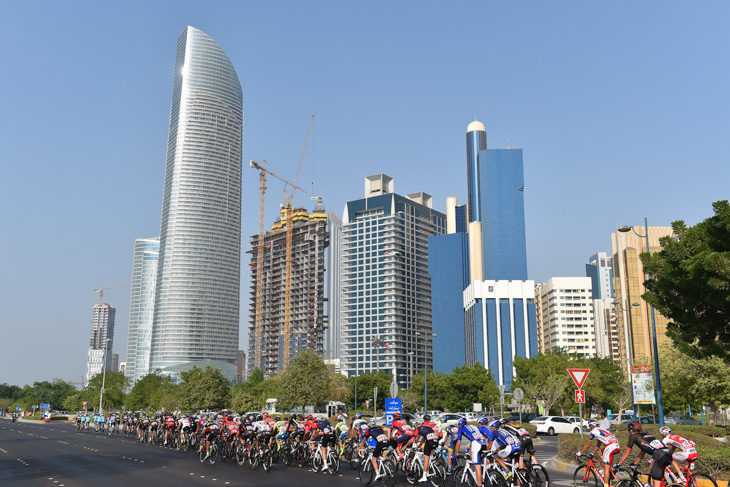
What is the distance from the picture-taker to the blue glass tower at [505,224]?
19212 cm

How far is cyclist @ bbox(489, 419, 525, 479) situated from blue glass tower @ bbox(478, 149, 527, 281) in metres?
179

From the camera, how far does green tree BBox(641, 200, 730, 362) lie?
703 inches

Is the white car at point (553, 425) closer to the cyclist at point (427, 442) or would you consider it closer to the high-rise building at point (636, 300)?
the cyclist at point (427, 442)

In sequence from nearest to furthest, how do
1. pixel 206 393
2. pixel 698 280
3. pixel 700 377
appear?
pixel 698 280
pixel 700 377
pixel 206 393

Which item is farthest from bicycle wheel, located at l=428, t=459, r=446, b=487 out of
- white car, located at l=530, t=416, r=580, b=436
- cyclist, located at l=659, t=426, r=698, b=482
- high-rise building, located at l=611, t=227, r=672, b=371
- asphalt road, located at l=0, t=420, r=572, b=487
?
high-rise building, located at l=611, t=227, r=672, b=371

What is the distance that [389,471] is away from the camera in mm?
16875

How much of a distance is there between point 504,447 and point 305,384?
4934 cm

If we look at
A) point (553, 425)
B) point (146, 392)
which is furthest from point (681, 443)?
point (146, 392)

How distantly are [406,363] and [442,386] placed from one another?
99344 millimetres

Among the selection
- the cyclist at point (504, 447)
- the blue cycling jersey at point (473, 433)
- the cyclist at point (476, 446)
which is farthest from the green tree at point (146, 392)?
the cyclist at point (504, 447)

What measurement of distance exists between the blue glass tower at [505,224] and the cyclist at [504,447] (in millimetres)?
179303

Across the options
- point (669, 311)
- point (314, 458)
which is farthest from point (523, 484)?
point (669, 311)

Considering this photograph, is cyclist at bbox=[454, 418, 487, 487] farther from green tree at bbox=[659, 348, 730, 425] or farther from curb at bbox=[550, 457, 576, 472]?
green tree at bbox=[659, 348, 730, 425]

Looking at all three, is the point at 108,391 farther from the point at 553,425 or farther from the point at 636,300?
the point at 636,300
